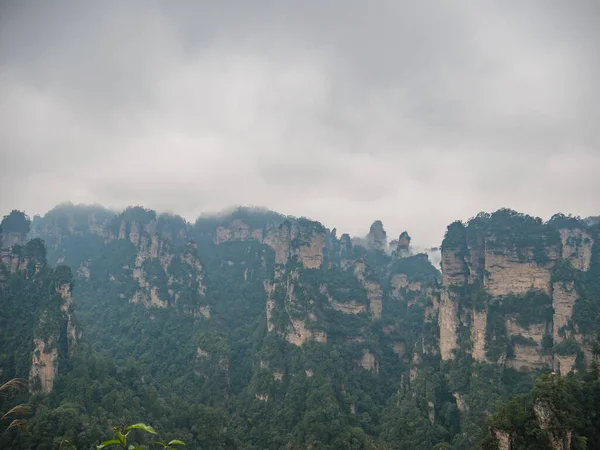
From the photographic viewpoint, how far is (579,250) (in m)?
69.2

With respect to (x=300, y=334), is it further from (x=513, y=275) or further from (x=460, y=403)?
(x=513, y=275)

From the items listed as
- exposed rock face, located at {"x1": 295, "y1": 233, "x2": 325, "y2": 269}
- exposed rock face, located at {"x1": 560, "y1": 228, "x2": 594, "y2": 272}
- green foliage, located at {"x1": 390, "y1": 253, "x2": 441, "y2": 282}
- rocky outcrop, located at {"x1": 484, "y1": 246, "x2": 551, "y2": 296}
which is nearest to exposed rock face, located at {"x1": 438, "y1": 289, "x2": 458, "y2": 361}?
rocky outcrop, located at {"x1": 484, "y1": 246, "x2": 551, "y2": 296}

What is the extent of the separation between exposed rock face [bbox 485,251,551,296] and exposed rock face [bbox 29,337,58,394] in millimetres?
62367

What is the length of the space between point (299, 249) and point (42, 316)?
49277mm

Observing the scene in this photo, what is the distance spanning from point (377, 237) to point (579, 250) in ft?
224

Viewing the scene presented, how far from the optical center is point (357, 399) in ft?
223

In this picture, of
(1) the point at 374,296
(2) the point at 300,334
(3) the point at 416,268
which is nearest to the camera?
(2) the point at 300,334

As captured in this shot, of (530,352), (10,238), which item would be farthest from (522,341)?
(10,238)

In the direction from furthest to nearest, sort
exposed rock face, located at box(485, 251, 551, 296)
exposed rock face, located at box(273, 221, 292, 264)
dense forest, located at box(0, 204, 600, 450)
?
exposed rock face, located at box(273, 221, 292, 264) < exposed rock face, located at box(485, 251, 551, 296) < dense forest, located at box(0, 204, 600, 450)

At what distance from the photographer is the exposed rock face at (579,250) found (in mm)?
68562

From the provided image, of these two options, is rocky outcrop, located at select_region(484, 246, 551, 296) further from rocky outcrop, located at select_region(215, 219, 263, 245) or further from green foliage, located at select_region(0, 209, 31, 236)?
green foliage, located at select_region(0, 209, 31, 236)

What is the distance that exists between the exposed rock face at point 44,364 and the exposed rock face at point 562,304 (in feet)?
214

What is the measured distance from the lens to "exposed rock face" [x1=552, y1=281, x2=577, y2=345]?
53.7 meters

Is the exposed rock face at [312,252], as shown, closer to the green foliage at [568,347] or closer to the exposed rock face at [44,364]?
the exposed rock face at [44,364]
